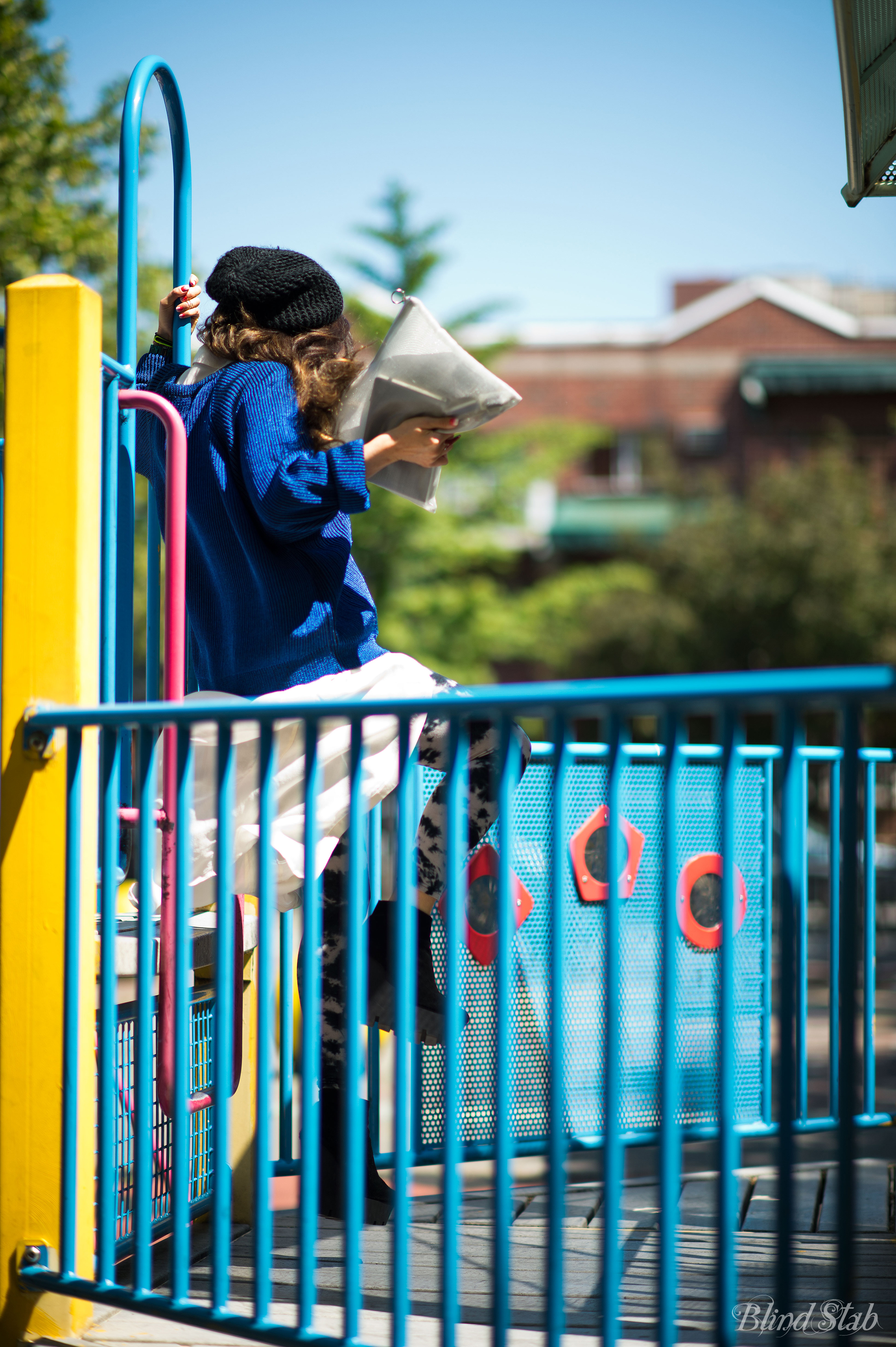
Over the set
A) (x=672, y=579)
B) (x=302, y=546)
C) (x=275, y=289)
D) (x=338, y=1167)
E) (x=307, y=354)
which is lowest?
(x=338, y=1167)

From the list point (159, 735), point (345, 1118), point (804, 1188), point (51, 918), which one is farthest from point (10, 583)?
point (804, 1188)

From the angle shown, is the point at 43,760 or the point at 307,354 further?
the point at 307,354

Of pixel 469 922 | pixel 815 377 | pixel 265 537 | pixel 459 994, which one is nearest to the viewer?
pixel 459 994

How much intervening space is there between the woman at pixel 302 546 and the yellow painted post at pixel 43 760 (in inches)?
12.5

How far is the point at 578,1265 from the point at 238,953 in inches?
38.6

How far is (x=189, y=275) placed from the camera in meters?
3.18

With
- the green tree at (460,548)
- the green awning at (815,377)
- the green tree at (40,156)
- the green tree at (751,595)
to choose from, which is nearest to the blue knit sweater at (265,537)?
the green tree at (40,156)

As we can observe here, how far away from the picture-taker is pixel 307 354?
8.27 feet

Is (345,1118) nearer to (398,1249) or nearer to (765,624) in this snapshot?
(398,1249)

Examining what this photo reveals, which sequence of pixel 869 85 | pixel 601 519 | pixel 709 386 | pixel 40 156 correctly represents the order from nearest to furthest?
pixel 869 85 → pixel 40 156 → pixel 601 519 → pixel 709 386

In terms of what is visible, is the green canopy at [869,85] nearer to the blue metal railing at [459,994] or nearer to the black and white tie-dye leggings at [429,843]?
the black and white tie-dye leggings at [429,843]

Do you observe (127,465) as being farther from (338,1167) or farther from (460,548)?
(460,548)

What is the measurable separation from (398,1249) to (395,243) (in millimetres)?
16821

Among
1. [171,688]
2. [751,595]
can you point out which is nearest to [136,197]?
[171,688]
